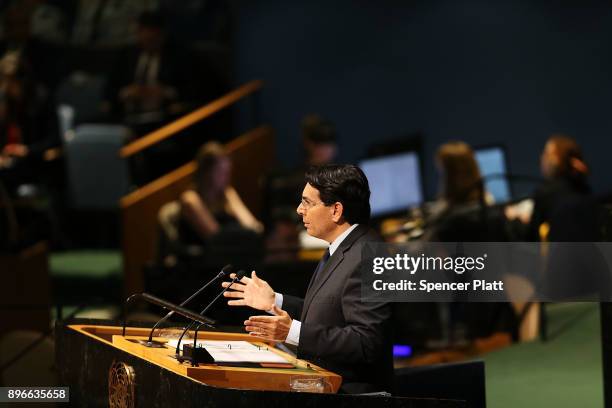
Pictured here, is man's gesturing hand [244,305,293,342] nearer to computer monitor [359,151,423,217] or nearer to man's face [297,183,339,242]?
man's face [297,183,339,242]

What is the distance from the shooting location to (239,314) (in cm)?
598

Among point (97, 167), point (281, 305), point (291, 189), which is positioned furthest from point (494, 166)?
point (281, 305)

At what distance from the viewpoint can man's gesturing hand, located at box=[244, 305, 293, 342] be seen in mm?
3250

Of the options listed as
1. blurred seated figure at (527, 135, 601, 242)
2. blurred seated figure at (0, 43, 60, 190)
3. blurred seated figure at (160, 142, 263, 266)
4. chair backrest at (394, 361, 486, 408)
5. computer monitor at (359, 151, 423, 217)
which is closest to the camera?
chair backrest at (394, 361, 486, 408)

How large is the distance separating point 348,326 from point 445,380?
1.12 m

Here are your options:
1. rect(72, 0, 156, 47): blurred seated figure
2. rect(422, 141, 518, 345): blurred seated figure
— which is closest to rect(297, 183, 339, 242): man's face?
rect(422, 141, 518, 345): blurred seated figure

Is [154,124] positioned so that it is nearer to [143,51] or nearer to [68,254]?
[143,51]

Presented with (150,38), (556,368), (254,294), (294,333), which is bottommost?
(556,368)

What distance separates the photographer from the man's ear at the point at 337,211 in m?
3.44

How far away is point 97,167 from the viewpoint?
30.8 feet

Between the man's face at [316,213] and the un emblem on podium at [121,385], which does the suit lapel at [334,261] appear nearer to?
the man's face at [316,213]

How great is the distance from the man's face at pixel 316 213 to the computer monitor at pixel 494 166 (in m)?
5.43

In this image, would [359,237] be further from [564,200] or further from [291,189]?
[291,189]

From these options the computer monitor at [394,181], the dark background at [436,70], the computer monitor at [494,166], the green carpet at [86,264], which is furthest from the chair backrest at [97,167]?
the computer monitor at [494,166]
